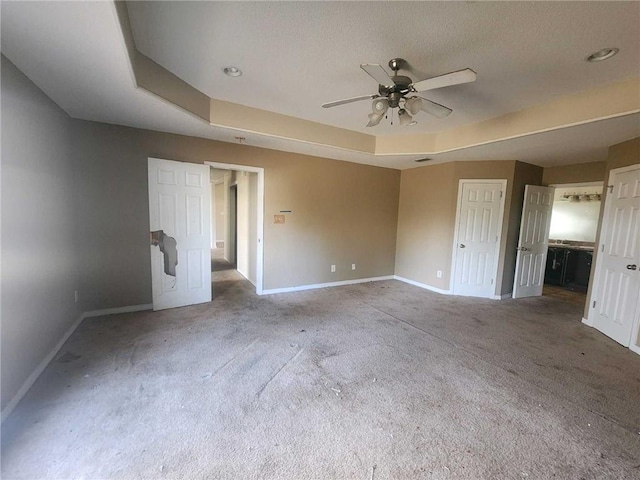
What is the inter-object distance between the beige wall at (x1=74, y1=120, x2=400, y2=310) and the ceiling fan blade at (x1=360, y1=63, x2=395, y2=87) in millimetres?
2541

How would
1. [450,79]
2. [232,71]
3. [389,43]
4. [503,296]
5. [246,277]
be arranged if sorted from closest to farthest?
[450,79]
[389,43]
[232,71]
[503,296]
[246,277]

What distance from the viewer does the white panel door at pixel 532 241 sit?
15.3 ft

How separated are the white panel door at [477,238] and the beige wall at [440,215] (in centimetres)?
11

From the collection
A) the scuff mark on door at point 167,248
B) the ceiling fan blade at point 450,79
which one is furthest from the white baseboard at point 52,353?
the ceiling fan blade at point 450,79

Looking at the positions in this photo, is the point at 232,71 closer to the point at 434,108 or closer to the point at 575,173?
the point at 434,108

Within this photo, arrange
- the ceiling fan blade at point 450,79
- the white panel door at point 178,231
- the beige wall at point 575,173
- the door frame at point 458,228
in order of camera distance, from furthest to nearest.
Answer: the door frame at point 458,228 → the beige wall at point 575,173 → the white panel door at point 178,231 → the ceiling fan blade at point 450,79

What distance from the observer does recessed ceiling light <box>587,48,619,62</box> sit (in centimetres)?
201

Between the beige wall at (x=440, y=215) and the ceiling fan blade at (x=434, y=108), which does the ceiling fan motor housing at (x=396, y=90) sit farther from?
the beige wall at (x=440, y=215)

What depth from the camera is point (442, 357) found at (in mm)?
2670

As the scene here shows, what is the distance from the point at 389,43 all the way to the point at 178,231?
326cm

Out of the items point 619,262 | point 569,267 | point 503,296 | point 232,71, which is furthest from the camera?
point 569,267

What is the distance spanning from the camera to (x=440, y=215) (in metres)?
4.99

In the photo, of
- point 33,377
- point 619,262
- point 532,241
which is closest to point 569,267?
point 532,241

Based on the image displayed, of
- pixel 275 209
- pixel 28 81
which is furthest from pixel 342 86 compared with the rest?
pixel 28 81
